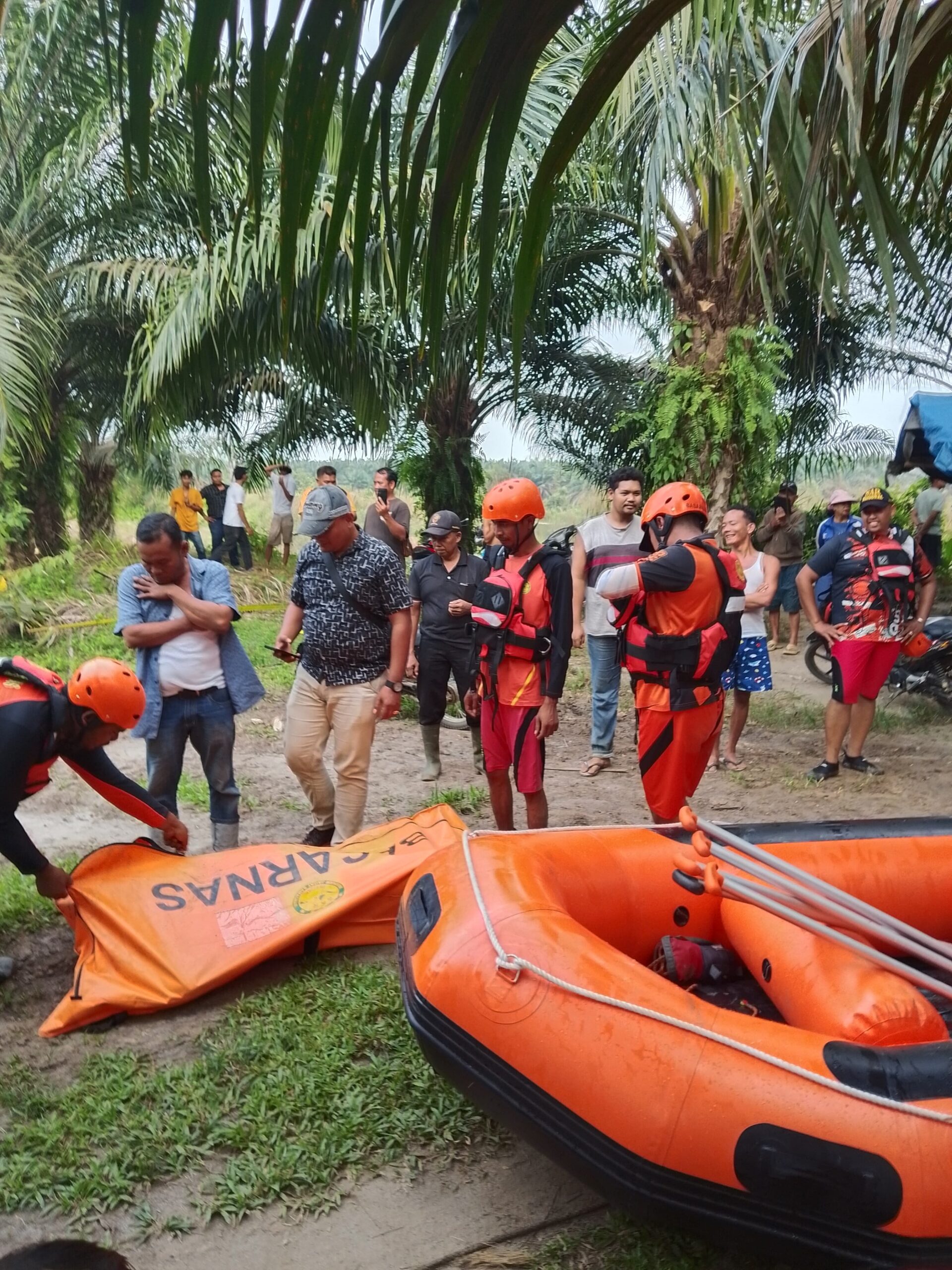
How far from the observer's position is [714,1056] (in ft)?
7.13

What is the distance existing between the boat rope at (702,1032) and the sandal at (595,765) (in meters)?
3.94

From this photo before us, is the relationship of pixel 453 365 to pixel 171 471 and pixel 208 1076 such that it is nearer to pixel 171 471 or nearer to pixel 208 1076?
pixel 208 1076

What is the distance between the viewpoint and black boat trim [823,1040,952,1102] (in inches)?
83.9

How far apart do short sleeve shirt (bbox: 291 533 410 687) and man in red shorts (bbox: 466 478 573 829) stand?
44 centimetres

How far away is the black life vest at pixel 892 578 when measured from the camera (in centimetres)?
591

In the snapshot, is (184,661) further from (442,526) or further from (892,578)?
(892,578)

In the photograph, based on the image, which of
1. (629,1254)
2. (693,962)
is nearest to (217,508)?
(693,962)

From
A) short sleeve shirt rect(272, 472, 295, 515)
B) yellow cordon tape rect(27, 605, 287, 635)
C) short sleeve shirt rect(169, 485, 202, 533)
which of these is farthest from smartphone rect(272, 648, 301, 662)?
short sleeve shirt rect(272, 472, 295, 515)

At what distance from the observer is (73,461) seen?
1371 centimetres

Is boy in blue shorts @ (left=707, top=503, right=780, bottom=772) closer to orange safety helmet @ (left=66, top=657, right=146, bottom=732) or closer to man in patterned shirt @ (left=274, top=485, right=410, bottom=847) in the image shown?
man in patterned shirt @ (left=274, top=485, right=410, bottom=847)

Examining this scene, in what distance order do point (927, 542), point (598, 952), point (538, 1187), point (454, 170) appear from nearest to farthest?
point (454, 170) → point (598, 952) → point (538, 1187) → point (927, 542)

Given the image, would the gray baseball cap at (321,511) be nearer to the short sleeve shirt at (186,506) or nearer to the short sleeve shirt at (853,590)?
the short sleeve shirt at (853,590)

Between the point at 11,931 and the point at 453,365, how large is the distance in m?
7.61

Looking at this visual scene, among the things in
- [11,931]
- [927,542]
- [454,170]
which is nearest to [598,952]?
[454,170]
